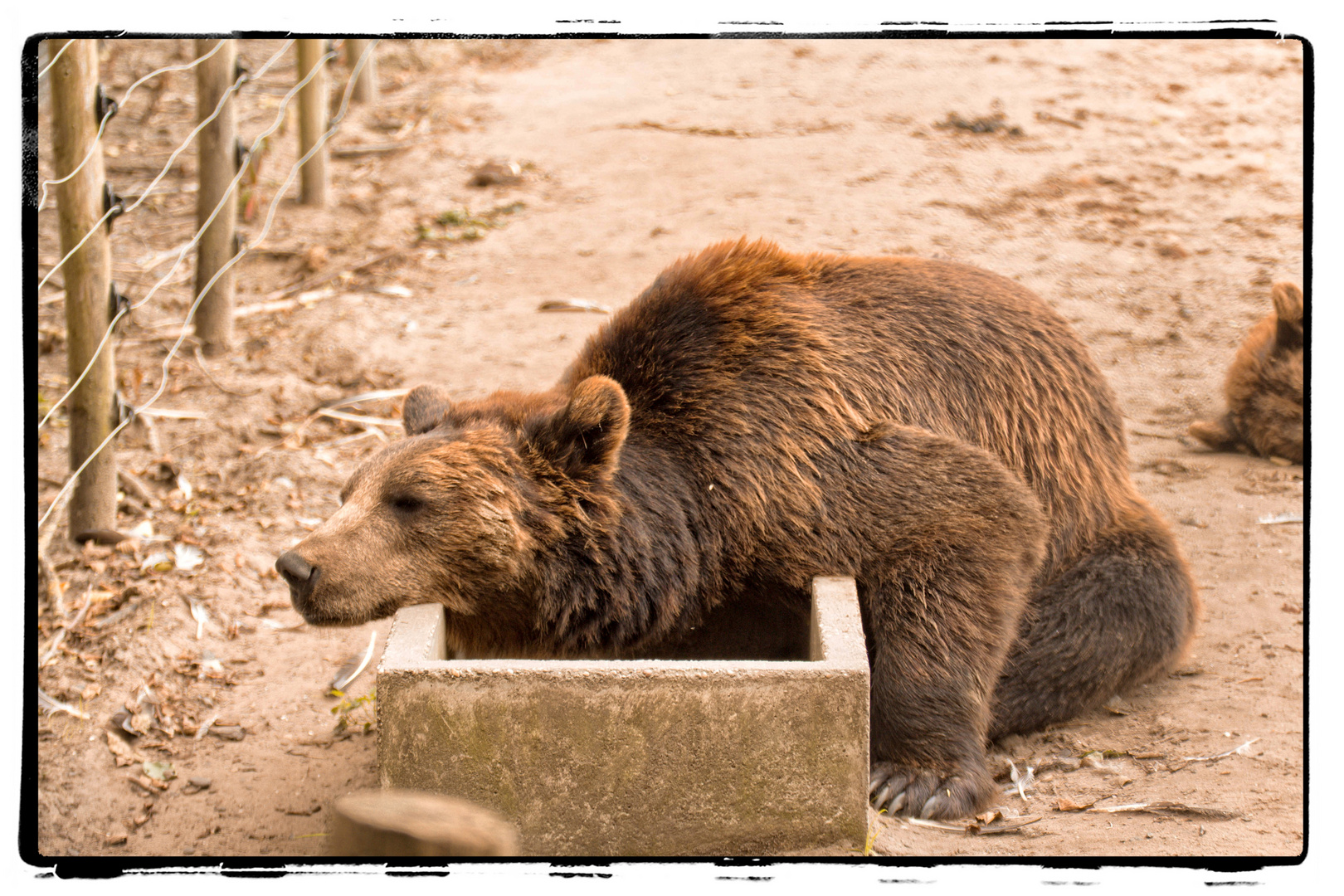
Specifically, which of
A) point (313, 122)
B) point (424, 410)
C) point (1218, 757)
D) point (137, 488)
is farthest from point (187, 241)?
point (1218, 757)

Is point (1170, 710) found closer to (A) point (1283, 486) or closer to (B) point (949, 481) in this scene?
(B) point (949, 481)

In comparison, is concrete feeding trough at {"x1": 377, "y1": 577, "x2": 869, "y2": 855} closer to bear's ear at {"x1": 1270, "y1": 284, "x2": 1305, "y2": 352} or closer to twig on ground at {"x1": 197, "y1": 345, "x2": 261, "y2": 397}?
twig on ground at {"x1": 197, "y1": 345, "x2": 261, "y2": 397}

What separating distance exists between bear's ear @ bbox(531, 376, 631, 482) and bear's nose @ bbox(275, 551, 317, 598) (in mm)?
757

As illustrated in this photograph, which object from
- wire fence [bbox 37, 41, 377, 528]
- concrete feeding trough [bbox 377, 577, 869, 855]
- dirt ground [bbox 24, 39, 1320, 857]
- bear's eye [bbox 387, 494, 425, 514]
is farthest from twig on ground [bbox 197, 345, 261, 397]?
concrete feeding trough [bbox 377, 577, 869, 855]

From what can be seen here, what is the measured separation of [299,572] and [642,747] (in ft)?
3.58

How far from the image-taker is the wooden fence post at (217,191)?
7.25 m

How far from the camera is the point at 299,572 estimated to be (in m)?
3.59

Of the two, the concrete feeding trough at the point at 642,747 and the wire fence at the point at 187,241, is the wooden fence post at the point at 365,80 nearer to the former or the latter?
the wire fence at the point at 187,241

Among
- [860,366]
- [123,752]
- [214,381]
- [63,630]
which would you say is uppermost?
[860,366]

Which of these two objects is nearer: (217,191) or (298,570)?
(298,570)

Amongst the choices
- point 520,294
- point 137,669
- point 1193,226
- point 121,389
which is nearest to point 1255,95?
point 1193,226

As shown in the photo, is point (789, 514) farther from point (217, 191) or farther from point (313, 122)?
point (313, 122)

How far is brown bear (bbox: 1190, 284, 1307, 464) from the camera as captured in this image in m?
6.63

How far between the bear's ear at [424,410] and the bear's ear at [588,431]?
1.33ft
